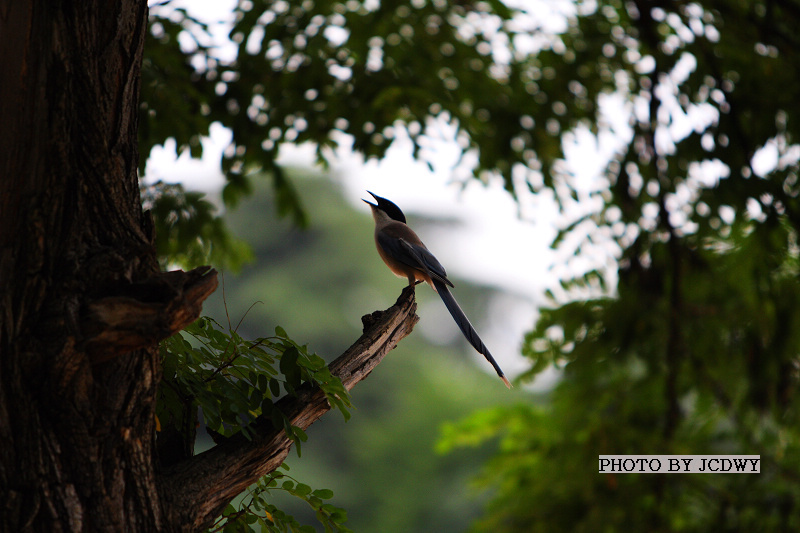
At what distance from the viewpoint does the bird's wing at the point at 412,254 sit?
4409 millimetres

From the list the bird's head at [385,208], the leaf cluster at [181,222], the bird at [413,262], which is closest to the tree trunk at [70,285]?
the bird at [413,262]

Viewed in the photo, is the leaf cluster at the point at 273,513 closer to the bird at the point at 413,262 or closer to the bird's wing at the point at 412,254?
the bird at the point at 413,262

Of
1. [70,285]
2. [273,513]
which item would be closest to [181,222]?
[273,513]

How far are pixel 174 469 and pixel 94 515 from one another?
1.11ft

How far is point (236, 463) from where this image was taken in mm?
2303

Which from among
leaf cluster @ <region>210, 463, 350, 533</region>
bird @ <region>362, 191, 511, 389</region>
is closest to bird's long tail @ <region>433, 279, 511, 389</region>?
bird @ <region>362, 191, 511, 389</region>

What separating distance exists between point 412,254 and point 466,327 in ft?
2.59

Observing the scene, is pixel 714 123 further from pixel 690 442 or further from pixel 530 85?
pixel 690 442

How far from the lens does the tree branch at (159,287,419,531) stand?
2152 millimetres

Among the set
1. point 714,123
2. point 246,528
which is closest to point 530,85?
point 714,123

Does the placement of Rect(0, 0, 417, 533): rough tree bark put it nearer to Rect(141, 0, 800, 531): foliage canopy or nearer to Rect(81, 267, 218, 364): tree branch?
Rect(81, 267, 218, 364): tree branch

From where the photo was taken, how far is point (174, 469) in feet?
7.34

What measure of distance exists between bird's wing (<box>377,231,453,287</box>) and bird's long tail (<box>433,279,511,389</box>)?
0.09m

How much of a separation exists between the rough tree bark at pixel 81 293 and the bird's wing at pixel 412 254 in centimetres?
233
